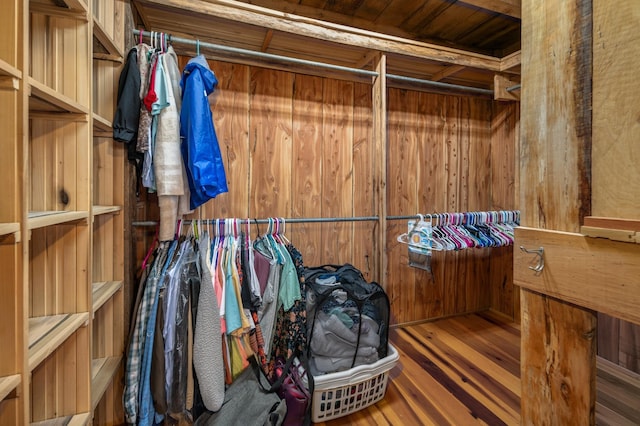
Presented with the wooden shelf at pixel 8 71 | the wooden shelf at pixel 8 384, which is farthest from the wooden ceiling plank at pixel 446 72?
the wooden shelf at pixel 8 384

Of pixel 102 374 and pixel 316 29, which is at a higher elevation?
pixel 316 29

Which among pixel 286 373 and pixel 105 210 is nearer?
pixel 105 210

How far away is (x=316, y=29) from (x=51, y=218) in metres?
1.59

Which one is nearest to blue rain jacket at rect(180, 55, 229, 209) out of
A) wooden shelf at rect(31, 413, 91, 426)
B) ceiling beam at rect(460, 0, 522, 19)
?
wooden shelf at rect(31, 413, 91, 426)

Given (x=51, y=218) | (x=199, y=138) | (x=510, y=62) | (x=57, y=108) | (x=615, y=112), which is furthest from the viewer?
(x=510, y=62)

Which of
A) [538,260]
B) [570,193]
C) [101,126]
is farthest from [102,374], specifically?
[570,193]

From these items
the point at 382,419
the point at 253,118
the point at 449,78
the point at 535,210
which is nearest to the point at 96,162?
the point at 253,118

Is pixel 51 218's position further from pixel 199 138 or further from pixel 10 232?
pixel 199 138

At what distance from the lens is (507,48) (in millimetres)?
2660

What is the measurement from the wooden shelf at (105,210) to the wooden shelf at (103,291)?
35cm

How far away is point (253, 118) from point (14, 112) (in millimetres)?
1465

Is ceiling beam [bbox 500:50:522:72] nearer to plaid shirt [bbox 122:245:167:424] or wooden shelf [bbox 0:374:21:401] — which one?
plaid shirt [bbox 122:245:167:424]

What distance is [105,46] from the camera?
135 cm

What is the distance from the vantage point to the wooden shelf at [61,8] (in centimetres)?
100
